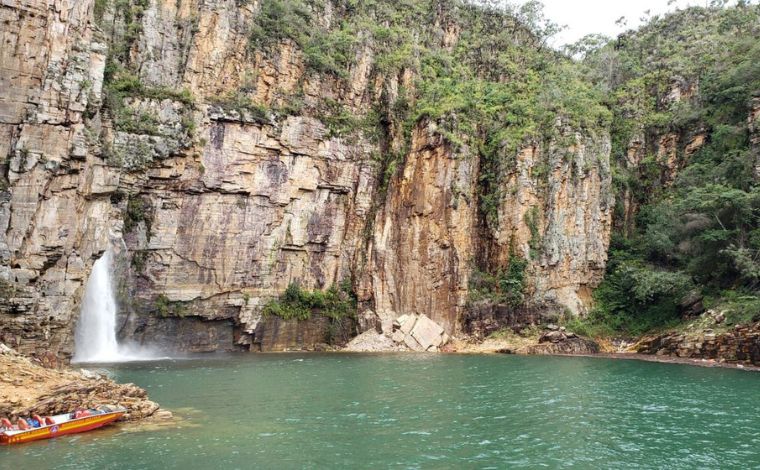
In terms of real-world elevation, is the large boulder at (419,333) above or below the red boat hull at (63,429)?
above

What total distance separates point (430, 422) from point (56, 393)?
10.3m

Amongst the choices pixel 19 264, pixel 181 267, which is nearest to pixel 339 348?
pixel 181 267

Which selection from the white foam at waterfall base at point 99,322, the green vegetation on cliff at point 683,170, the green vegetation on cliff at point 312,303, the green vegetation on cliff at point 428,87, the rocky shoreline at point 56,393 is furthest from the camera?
the green vegetation on cliff at point 428,87

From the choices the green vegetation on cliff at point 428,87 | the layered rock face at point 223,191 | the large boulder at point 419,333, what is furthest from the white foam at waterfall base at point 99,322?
the green vegetation on cliff at point 428,87

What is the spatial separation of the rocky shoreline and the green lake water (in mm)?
1255

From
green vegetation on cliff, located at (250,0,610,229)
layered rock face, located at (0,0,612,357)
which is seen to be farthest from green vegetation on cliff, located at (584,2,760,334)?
green vegetation on cliff, located at (250,0,610,229)

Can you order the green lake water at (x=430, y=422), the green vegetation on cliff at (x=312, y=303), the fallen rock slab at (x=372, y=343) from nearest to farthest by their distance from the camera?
1. the green lake water at (x=430, y=422)
2. the green vegetation on cliff at (x=312, y=303)
3. the fallen rock slab at (x=372, y=343)

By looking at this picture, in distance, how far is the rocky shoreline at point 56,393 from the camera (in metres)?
15.0

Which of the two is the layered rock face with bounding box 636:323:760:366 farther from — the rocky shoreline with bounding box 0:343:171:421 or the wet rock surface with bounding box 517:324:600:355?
the rocky shoreline with bounding box 0:343:171:421

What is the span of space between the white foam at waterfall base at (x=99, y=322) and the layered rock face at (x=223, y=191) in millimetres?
884

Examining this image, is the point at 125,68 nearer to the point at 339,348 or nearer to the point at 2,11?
the point at 2,11

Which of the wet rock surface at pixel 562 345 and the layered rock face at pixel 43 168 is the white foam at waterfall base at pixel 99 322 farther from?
the wet rock surface at pixel 562 345

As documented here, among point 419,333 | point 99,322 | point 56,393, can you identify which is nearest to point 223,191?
point 99,322

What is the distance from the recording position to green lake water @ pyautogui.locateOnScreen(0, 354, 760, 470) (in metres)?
12.2
